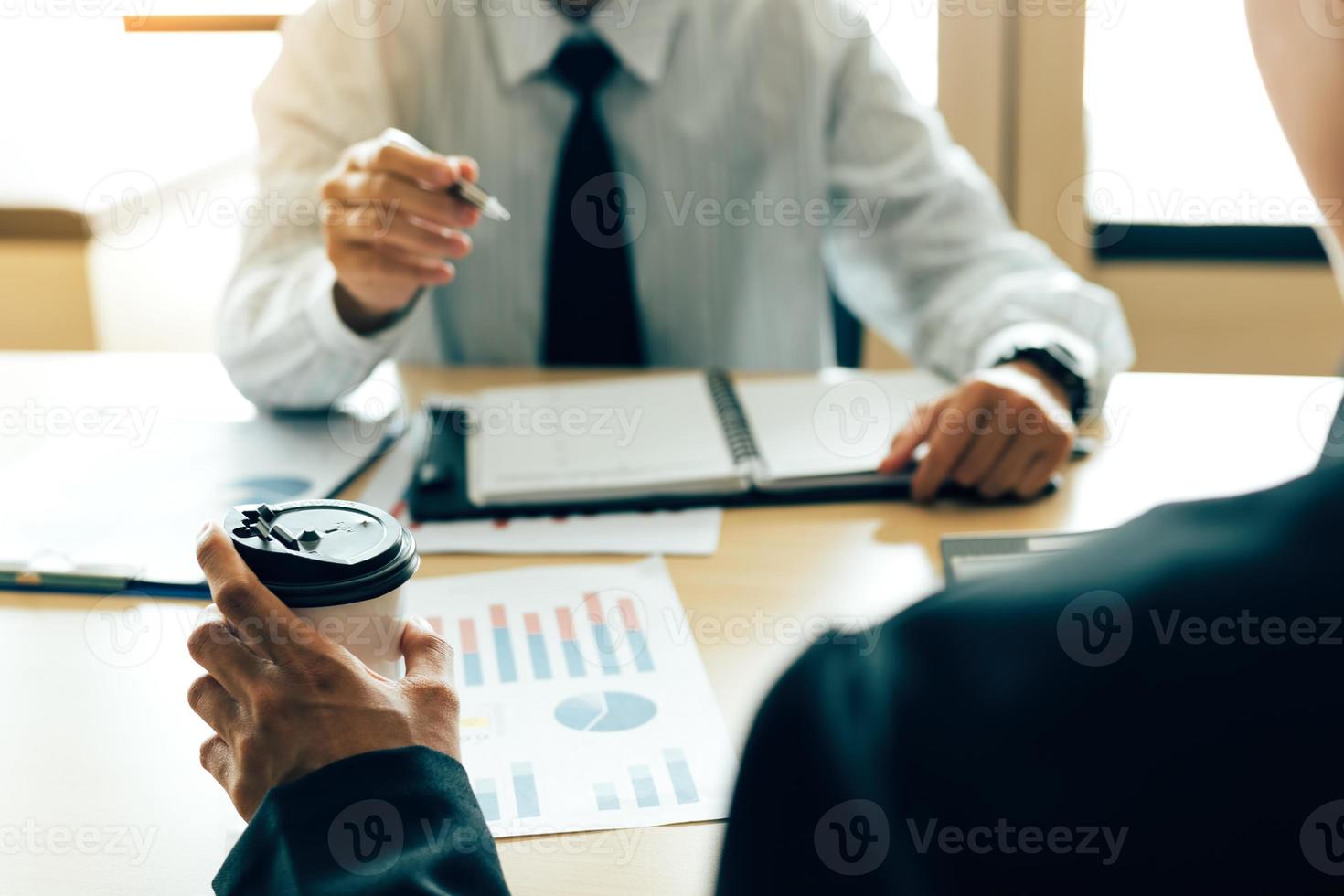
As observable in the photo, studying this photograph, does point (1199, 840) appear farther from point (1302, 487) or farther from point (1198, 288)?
point (1198, 288)

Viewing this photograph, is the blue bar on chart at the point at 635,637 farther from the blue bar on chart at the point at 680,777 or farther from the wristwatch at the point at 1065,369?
the wristwatch at the point at 1065,369

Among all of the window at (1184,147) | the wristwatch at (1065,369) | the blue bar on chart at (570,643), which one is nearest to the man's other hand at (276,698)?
the blue bar on chart at (570,643)

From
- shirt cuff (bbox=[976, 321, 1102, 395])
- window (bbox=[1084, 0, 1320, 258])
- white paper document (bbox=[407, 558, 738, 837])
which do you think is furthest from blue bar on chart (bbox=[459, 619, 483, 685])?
window (bbox=[1084, 0, 1320, 258])

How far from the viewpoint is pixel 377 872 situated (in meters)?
0.53

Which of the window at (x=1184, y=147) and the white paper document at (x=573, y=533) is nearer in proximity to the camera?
the white paper document at (x=573, y=533)

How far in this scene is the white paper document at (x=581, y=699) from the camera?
0.68 m

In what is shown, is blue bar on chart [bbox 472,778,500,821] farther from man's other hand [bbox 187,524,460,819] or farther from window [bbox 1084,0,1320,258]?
window [bbox 1084,0,1320,258]

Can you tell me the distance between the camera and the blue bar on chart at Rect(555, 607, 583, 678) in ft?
2.68

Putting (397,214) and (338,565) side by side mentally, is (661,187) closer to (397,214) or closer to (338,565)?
(397,214)

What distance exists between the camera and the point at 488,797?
0.69 metres

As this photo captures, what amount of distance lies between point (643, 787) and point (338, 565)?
0.73ft

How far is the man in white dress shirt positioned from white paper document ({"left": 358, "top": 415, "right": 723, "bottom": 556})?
0.32m

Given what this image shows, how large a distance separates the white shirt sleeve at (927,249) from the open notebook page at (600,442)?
322 mm

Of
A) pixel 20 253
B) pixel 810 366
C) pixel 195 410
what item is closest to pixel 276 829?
pixel 195 410
